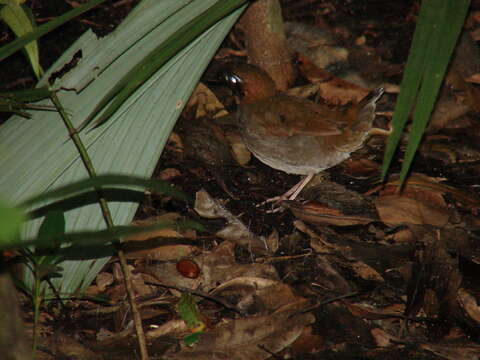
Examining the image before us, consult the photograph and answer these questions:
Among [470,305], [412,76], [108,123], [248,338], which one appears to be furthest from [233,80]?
[412,76]

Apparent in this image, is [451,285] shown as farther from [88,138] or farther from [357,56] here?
[357,56]

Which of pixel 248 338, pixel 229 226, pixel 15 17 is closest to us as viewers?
pixel 248 338

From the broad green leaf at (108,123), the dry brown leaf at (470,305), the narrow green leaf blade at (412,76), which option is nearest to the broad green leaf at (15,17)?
the broad green leaf at (108,123)

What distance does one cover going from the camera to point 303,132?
392cm

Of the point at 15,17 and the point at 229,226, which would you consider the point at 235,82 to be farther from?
the point at 15,17

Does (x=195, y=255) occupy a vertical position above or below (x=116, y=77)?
below

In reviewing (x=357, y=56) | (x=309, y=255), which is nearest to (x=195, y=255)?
(x=309, y=255)

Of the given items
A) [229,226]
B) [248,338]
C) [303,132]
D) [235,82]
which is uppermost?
[235,82]

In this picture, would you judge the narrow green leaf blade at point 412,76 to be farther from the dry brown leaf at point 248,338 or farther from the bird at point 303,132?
the bird at point 303,132

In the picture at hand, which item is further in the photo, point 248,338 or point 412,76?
point 248,338

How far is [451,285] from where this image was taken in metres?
3.24

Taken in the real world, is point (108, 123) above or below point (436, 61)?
below

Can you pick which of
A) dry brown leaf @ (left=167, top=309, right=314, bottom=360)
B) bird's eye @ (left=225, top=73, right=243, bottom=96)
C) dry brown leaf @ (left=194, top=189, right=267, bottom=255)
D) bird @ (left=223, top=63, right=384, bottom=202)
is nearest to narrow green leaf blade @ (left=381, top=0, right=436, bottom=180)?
dry brown leaf @ (left=167, top=309, right=314, bottom=360)

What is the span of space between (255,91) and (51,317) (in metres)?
1.94
